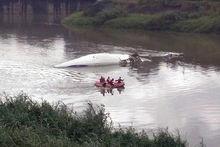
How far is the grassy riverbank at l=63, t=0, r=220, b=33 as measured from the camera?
61.2 m

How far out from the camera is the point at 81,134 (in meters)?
16.0

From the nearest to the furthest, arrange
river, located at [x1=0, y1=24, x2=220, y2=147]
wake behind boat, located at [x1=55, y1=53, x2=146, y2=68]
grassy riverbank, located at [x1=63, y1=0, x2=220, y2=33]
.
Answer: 1. river, located at [x1=0, y1=24, x2=220, y2=147]
2. wake behind boat, located at [x1=55, y1=53, x2=146, y2=68]
3. grassy riverbank, located at [x1=63, y1=0, x2=220, y2=33]

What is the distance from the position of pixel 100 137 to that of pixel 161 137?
183 centimetres

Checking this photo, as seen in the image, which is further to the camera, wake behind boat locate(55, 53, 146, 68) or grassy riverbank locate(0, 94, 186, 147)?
wake behind boat locate(55, 53, 146, 68)

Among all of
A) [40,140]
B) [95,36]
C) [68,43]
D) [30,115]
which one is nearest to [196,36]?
[95,36]

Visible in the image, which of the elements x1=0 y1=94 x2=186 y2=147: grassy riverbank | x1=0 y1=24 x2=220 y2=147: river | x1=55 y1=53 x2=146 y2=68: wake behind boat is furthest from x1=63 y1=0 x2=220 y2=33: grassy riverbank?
x1=0 y1=94 x2=186 y2=147: grassy riverbank

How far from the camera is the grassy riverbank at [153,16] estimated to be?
61.2 m

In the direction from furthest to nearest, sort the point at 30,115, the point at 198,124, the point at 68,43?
the point at 68,43 < the point at 198,124 < the point at 30,115

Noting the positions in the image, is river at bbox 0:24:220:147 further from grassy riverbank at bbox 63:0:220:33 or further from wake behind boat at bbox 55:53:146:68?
grassy riverbank at bbox 63:0:220:33

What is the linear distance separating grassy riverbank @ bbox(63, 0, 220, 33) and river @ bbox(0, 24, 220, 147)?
4.42m

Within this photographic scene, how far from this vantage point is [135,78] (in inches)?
1288

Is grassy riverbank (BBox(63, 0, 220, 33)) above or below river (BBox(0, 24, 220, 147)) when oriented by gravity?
above

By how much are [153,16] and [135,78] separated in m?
32.1

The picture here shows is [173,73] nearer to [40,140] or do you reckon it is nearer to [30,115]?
[30,115]
